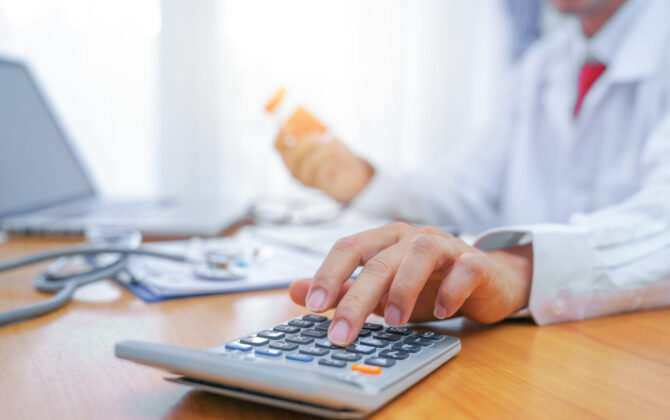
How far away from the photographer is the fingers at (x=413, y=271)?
0.38 meters

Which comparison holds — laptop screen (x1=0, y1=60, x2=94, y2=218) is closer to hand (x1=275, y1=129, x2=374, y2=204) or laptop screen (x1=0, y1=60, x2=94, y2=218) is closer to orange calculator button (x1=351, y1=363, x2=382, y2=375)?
hand (x1=275, y1=129, x2=374, y2=204)

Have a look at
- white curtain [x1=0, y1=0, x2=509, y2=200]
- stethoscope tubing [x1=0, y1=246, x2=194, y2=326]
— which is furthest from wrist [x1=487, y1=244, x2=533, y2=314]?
white curtain [x1=0, y1=0, x2=509, y2=200]

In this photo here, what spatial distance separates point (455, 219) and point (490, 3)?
38.2 inches

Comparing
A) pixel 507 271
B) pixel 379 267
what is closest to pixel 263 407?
pixel 379 267

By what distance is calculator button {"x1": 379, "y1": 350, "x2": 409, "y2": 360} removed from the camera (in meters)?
0.34

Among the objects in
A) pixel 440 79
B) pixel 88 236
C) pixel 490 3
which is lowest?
pixel 88 236

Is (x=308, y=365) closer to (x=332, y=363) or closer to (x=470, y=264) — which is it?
(x=332, y=363)

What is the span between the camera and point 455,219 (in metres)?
1.28

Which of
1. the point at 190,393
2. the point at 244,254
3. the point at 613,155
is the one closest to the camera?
the point at 190,393

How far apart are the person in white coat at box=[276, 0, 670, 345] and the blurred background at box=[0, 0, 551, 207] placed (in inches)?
12.3

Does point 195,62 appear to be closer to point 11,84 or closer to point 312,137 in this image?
point 11,84

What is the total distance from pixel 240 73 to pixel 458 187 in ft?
2.43

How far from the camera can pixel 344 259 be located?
413mm

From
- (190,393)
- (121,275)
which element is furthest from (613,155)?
(190,393)
